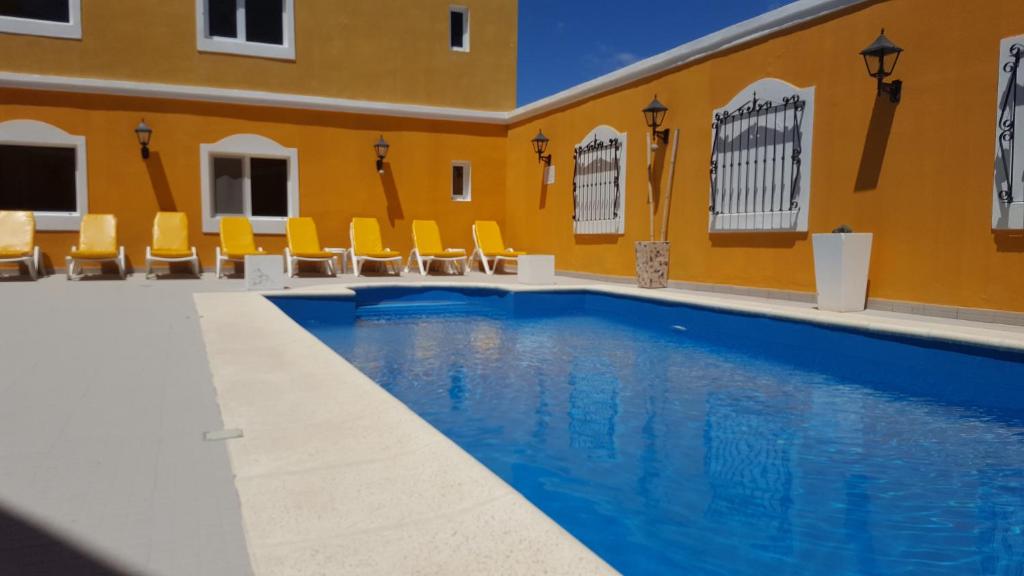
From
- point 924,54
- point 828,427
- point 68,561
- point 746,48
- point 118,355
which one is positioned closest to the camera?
point 68,561

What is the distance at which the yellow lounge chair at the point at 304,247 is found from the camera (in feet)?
31.8

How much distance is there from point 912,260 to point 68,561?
6.23 metres

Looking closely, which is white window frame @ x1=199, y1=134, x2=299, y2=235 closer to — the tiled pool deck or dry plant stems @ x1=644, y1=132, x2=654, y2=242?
dry plant stems @ x1=644, y1=132, x2=654, y2=242

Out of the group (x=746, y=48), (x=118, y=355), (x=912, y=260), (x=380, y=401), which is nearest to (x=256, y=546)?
(x=380, y=401)

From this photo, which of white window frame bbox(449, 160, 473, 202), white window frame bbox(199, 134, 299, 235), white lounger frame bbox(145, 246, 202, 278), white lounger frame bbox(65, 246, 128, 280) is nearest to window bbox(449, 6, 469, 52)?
white window frame bbox(449, 160, 473, 202)

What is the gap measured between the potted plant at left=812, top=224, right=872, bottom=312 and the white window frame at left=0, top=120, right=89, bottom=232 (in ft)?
31.7

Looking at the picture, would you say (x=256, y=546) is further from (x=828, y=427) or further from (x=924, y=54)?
(x=924, y=54)

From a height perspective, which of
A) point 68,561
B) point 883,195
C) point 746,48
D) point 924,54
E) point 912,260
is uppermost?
point 746,48

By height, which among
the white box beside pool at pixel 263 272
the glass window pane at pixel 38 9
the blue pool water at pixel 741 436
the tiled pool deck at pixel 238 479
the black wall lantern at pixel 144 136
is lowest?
the blue pool water at pixel 741 436

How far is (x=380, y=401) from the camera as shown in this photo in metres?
2.66

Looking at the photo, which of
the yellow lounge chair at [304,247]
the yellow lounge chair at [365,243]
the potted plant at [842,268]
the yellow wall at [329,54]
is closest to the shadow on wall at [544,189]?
the yellow wall at [329,54]

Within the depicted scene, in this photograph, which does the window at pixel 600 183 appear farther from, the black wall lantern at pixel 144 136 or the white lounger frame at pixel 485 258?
the black wall lantern at pixel 144 136

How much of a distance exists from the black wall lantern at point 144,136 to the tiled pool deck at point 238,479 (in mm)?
7005

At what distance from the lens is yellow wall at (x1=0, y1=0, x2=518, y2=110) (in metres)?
9.89
